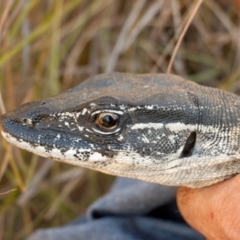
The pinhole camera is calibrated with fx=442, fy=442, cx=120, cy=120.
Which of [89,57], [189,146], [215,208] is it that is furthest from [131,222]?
[89,57]

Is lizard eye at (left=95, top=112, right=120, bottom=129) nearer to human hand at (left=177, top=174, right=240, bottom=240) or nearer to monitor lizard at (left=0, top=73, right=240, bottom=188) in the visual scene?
monitor lizard at (left=0, top=73, right=240, bottom=188)

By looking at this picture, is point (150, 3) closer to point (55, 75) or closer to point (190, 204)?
point (55, 75)

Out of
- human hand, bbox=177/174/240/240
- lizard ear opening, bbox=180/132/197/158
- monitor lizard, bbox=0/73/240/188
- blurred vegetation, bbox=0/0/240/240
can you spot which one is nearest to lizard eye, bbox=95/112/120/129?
monitor lizard, bbox=0/73/240/188

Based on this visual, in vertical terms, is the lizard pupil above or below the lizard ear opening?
above

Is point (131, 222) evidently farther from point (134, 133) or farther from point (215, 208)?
point (134, 133)

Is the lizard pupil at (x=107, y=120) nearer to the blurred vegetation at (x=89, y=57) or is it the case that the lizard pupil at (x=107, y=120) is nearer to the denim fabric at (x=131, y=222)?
the denim fabric at (x=131, y=222)

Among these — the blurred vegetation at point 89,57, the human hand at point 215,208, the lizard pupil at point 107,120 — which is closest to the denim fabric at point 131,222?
the human hand at point 215,208

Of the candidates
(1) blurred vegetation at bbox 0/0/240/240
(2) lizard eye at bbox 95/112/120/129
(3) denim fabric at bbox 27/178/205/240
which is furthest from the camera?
(1) blurred vegetation at bbox 0/0/240/240
